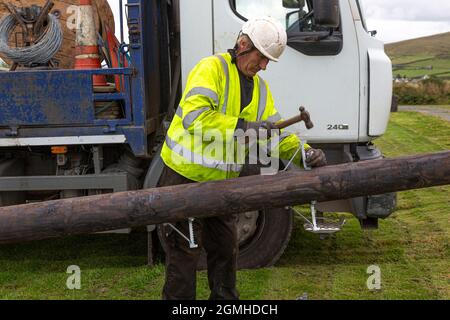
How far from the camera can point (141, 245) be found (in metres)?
6.63

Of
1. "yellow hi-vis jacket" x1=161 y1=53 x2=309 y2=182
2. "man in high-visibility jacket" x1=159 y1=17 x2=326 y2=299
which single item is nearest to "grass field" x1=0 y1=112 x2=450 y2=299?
"man in high-visibility jacket" x1=159 y1=17 x2=326 y2=299

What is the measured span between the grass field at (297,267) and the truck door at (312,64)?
4.20ft

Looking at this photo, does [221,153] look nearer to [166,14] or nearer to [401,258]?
[166,14]

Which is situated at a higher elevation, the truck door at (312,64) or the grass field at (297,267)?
the truck door at (312,64)

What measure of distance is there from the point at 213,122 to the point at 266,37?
0.63m

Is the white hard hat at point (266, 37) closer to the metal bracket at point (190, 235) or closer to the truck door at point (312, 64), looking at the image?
the metal bracket at point (190, 235)

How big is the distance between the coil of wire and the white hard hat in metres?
2.16

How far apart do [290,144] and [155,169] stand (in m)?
1.52

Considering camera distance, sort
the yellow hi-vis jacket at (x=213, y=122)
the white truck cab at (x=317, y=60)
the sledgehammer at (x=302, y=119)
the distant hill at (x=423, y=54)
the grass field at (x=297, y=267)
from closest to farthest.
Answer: the sledgehammer at (x=302, y=119)
the yellow hi-vis jacket at (x=213, y=122)
the grass field at (x=297, y=267)
the white truck cab at (x=317, y=60)
the distant hill at (x=423, y=54)

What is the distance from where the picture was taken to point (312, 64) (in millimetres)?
5410

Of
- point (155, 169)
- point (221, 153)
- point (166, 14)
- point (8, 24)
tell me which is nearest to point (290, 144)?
point (221, 153)

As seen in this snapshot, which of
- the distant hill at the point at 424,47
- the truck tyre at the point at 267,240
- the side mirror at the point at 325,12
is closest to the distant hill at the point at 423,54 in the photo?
the distant hill at the point at 424,47

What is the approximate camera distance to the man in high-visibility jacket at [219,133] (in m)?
3.78

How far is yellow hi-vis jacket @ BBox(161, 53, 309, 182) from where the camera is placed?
12.4 feet
